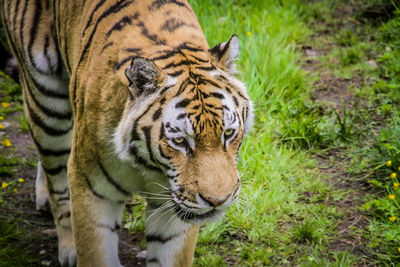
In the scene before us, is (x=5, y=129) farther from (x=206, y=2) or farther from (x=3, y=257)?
(x=206, y=2)

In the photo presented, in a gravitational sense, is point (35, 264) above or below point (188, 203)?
below

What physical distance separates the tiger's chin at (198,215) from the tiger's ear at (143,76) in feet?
1.87

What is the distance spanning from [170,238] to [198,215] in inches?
21.9

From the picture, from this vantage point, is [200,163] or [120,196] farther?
[120,196]

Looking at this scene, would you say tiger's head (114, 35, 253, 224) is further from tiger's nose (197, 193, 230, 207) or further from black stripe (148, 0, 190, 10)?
black stripe (148, 0, 190, 10)

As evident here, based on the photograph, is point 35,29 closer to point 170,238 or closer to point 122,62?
point 122,62

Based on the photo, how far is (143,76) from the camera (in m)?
2.39

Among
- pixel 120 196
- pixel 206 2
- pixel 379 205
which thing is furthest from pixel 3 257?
pixel 206 2

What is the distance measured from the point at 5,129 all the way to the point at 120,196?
2.77m

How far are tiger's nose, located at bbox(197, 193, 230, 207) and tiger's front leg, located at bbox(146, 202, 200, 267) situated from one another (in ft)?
1.96

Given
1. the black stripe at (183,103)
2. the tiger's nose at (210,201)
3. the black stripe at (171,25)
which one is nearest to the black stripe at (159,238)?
the tiger's nose at (210,201)

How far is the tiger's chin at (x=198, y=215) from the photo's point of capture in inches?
96.6

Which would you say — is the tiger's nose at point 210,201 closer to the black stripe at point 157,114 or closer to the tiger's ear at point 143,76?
the black stripe at point 157,114

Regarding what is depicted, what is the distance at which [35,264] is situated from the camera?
362 centimetres
